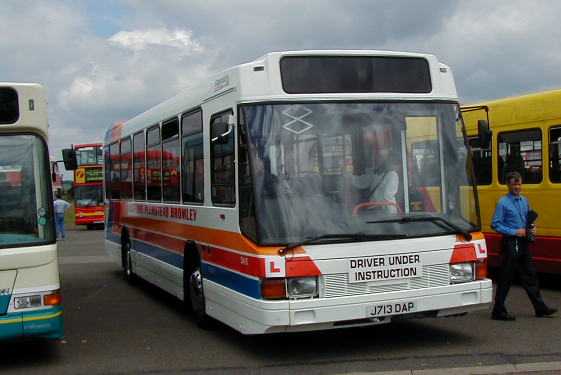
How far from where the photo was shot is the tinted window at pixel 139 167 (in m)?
13.2

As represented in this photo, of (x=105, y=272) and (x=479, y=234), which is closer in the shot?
(x=479, y=234)

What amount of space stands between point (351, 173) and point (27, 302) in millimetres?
3279

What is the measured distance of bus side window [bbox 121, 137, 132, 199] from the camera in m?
14.3

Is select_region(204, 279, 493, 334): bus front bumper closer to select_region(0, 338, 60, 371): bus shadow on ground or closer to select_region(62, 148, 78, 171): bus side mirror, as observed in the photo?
select_region(0, 338, 60, 371): bus shadow on ground

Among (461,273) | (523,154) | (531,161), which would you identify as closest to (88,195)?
(523,154)

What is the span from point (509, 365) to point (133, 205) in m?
7.93

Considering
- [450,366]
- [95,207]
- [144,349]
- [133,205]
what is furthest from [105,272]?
[95,207]

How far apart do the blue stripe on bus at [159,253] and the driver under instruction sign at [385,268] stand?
134 inches

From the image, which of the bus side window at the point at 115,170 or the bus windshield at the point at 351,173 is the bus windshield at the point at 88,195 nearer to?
the bus side window at the point at 115,170

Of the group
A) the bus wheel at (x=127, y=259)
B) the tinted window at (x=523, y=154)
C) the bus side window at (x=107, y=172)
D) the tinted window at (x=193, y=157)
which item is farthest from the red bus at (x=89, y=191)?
the tinted window at (x=193, y=157)

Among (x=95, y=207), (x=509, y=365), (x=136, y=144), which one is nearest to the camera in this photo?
(x=509, y=365)

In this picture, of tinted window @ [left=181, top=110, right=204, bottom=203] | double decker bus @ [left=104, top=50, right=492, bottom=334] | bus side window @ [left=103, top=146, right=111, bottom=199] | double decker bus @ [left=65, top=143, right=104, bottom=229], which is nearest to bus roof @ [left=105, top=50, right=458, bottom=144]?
double decker bus @ [left=104, top=50, right=492, bottom=334]

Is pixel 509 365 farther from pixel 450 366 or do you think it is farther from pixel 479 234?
pixel 479 234

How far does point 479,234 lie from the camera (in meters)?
8.33
